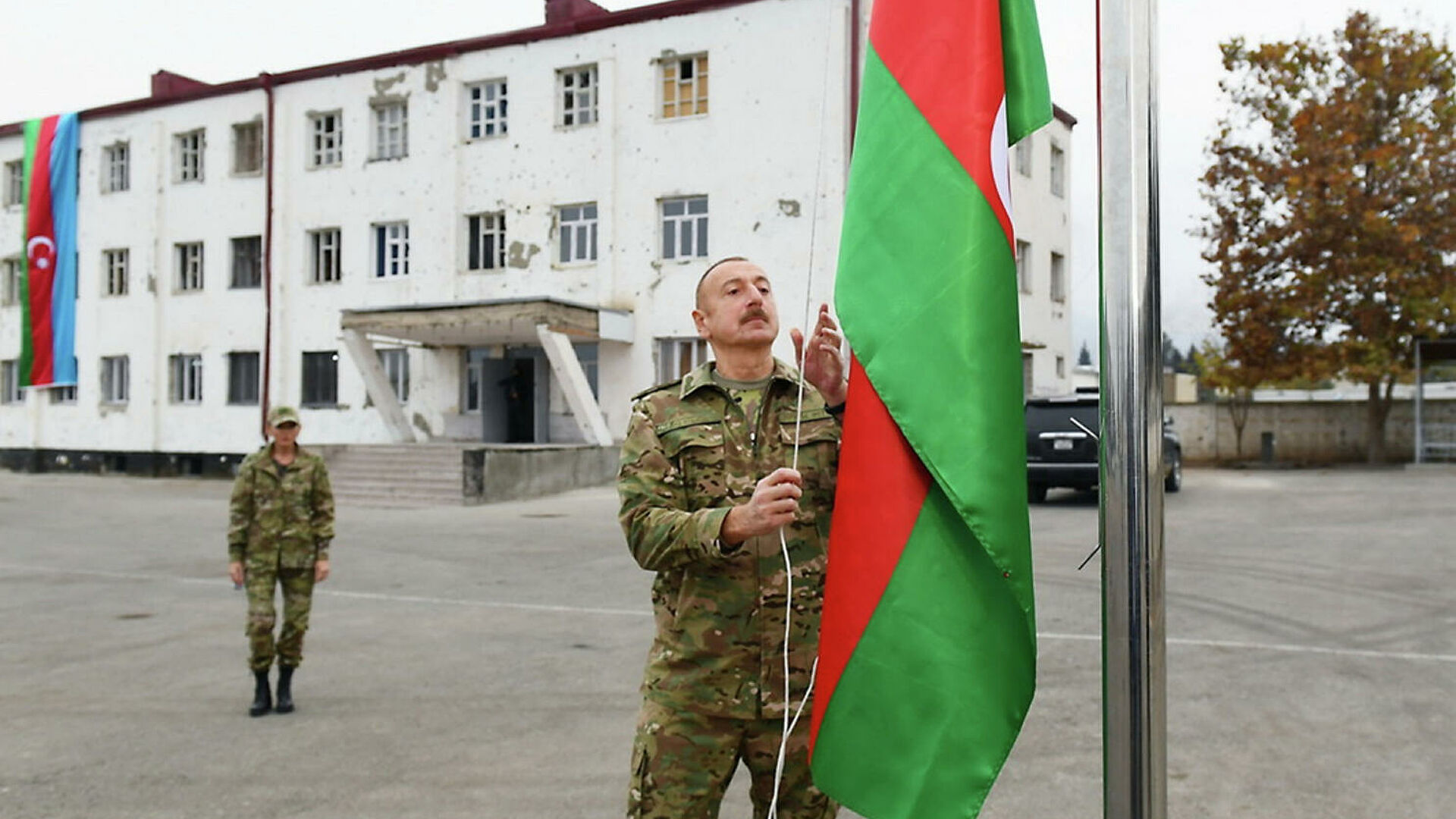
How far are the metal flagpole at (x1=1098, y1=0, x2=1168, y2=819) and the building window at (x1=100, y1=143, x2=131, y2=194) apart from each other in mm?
32208

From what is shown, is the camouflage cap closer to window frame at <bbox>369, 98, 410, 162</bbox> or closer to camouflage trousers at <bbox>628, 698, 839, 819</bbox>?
camouflage trousers at <bbox>628, 698, 839, 819</bbox>

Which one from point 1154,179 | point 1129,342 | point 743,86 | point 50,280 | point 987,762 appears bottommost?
point 987,762

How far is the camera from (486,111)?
24.8 metres

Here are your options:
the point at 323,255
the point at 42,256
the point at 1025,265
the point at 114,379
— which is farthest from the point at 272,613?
the point at 42,256

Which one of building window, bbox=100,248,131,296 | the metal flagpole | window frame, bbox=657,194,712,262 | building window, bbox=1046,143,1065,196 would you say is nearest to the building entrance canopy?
window frame, bbox=657,194,712,262

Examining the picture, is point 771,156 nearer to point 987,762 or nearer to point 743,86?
point 743,86

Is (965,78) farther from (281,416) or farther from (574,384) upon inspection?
(574,384)

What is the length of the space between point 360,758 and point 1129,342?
161 inches

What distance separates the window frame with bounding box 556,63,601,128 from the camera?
2369 cm

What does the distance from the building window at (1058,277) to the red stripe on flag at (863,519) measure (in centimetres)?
2584

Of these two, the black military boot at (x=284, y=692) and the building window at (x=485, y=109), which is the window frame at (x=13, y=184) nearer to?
the building window at (x=485, y=109)

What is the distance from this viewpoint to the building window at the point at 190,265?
2825 cm

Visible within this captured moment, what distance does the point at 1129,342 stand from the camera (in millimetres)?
1843

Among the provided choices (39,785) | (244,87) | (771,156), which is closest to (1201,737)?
(39,785)
